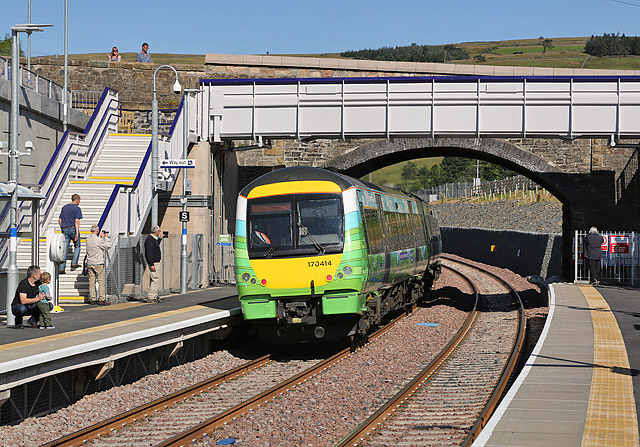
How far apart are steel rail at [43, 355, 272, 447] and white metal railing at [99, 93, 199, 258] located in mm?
6799

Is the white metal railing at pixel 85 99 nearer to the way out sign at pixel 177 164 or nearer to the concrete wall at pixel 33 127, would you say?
the concrete wall at pixel 33 127

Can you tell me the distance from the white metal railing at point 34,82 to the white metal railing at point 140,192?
160 inches

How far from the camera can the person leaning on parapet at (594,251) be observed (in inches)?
1048

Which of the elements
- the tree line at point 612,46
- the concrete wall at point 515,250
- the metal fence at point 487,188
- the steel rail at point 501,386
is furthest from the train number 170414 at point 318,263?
the tree line at point 612,46

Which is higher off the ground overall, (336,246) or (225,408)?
(336,246)

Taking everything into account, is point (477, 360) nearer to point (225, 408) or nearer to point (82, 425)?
point (225, 408)

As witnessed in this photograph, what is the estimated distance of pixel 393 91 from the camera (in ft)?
94.1

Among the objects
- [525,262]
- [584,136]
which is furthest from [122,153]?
[525,262]

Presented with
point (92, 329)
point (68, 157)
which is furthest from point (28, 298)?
point (68, 157)

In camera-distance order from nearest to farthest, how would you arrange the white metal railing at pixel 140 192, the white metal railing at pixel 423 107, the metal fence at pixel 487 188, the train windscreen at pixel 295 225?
the train windscreen at pixel 295 225 → the white metal railing at pixel 140 192 → the white metal railing at pixel 423 107 → the metal fence at pixel 487 188

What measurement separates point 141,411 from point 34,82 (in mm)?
17265

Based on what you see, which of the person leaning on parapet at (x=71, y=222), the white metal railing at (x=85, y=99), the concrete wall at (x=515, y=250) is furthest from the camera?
the concrete wall at (x=515, y=250)

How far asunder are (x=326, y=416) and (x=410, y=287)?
1400 centimetres

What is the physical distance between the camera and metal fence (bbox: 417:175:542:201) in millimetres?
74762
